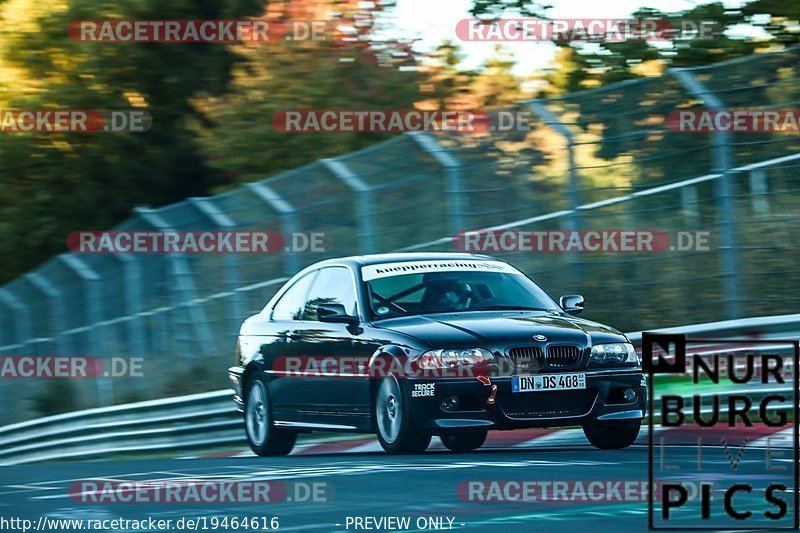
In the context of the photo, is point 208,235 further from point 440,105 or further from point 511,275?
point 440,105

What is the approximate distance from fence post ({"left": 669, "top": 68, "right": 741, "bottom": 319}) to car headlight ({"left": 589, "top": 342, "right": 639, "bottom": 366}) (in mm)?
2484

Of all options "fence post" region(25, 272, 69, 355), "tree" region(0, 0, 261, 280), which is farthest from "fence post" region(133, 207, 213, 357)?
"tree" region(0, 0, 261, 280)

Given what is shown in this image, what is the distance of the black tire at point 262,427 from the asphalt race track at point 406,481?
241mm

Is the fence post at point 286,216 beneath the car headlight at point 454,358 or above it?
beneath

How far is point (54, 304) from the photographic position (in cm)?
2280

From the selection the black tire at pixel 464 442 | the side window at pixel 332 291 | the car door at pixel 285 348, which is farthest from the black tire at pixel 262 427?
the black tire at pixel 464 442

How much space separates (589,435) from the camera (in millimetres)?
11070

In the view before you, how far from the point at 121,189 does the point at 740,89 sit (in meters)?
21.4

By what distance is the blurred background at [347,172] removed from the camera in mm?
13312

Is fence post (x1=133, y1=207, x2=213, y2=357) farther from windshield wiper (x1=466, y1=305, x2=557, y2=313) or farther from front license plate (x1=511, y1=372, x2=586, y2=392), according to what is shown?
front license plate (x1=511, y1=372, x2=586, y2=392)

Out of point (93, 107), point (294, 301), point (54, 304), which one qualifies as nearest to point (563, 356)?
point (294, 301)

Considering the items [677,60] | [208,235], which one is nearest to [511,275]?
[208,235]

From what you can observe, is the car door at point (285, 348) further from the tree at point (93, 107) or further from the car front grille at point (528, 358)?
the tree at point (93, 107)

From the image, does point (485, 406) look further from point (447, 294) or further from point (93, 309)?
point (93, 309)
